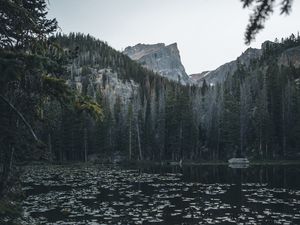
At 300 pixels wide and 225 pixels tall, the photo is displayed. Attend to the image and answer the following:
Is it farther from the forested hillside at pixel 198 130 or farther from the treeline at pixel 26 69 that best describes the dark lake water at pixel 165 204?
the forested hillside at pixel 198 130

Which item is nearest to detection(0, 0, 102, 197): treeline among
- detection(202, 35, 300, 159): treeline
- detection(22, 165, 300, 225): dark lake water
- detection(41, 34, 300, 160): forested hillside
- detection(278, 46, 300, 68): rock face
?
detection(22, 165, 300, 225): dark lake water

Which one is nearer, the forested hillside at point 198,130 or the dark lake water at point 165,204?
the dark lake water at point 165,204

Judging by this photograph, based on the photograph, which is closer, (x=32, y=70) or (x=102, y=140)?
(x=32, y=70)

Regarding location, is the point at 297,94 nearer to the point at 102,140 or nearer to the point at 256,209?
the point at 102,140

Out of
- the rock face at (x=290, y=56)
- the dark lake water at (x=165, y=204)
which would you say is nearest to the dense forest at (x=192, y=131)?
the dark lake water at (x=165, y=204)

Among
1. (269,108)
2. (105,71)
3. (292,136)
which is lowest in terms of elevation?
(292,136)

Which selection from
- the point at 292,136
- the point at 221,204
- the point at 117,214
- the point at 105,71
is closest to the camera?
the point at 117,214

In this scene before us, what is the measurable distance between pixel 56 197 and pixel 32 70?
22.8 meters

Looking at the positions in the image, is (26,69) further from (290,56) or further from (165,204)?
(290,56)

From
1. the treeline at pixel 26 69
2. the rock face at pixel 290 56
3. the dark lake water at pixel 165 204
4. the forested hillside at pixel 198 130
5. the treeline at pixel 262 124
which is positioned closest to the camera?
the treeline at pixel 26 69

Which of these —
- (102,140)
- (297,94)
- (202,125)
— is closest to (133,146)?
(102,140)

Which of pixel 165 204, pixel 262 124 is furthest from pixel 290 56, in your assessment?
pixel 165 204

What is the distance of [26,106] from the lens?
16.7 m

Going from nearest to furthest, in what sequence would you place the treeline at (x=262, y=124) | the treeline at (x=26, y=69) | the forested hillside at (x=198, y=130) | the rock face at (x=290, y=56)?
the treeline at (x=26, y=69) → the treeline at (x=262, y=124) → the forested hillside at (x=198, y=130) → the rock face at (x=290, y=56)
